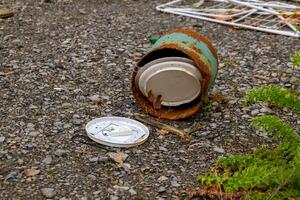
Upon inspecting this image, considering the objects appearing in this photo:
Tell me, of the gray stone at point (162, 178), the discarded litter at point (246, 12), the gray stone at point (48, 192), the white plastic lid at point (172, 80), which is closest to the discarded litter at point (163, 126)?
the white plastic lid at point (172, 80)

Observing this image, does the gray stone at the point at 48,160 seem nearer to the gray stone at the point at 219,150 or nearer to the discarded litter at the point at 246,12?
the gray stone at the point at 219,150

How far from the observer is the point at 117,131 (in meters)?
3.33

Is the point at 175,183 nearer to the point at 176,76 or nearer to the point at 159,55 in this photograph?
the point at 176,76

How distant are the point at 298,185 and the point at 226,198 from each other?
357mm

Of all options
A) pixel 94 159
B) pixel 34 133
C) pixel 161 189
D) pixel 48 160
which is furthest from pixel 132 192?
pixel 34 133

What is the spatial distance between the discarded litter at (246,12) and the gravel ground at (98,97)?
0.14 m

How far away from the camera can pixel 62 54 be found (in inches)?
177

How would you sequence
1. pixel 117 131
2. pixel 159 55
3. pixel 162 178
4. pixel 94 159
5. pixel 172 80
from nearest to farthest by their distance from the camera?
pixel 162 178 < pixel 94 159 < pixel 117 131 < pixel 172 80 < pixel 159 55

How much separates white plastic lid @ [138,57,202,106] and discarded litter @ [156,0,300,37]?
191 cm

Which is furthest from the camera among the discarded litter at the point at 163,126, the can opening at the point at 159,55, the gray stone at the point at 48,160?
the can opening at the point at 159,55

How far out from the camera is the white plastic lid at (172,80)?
11.1 ft

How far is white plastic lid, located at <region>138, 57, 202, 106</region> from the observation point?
3.40 metres

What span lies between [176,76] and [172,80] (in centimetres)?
4

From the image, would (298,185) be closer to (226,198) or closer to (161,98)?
(226,198)
